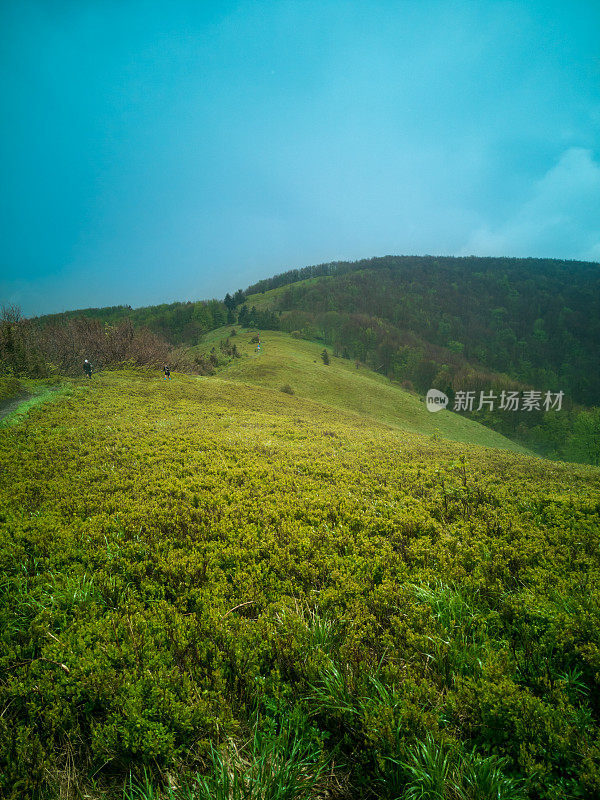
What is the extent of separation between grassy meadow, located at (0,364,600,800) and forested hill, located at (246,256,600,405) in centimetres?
8992

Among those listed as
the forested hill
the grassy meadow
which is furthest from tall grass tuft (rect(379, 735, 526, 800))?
the forested hill

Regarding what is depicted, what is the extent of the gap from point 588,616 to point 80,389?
78.8 ft

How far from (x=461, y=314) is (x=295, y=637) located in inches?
6705

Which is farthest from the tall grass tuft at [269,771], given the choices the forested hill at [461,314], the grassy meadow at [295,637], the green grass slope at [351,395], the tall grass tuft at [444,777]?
the forested hill at [461,314]

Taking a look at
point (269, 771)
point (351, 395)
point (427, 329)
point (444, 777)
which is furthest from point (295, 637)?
point (427, 329)

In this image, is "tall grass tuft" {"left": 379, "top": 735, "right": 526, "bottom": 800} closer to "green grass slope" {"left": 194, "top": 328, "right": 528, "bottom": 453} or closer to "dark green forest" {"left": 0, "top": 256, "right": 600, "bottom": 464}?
"dark green forest" {"left": 0, "top": 256, "right": 600, "bottom": 464}

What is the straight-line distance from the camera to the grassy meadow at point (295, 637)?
246 cm

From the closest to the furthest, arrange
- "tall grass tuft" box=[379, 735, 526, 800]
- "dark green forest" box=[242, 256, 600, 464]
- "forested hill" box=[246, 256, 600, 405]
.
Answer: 1. "tall grass tuft" box=[379, 735, 526, 800]
2. "dark green forest" box=[242, 256, 600, 464]
3. "forested hill" box=[246, 256, 600, 405]

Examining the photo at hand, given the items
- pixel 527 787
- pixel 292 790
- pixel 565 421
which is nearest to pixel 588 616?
pixel 527 787

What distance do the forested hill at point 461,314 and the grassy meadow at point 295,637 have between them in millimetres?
89920

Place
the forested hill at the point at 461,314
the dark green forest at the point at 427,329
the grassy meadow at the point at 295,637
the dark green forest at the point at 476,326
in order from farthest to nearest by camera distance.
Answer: the forested hill at the point at 461,314 < the dark green forest at the point at 476,326 < the dark green forest at the point at 427,329 < the grassy meadow at the point at 295,637

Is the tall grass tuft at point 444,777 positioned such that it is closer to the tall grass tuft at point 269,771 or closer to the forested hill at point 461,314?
the tall grass tuft at point 269,771

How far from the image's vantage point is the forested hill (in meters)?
103

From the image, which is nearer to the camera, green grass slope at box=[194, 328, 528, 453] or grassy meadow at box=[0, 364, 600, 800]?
grassy meadow at box=[0, 364, 600, 800]
